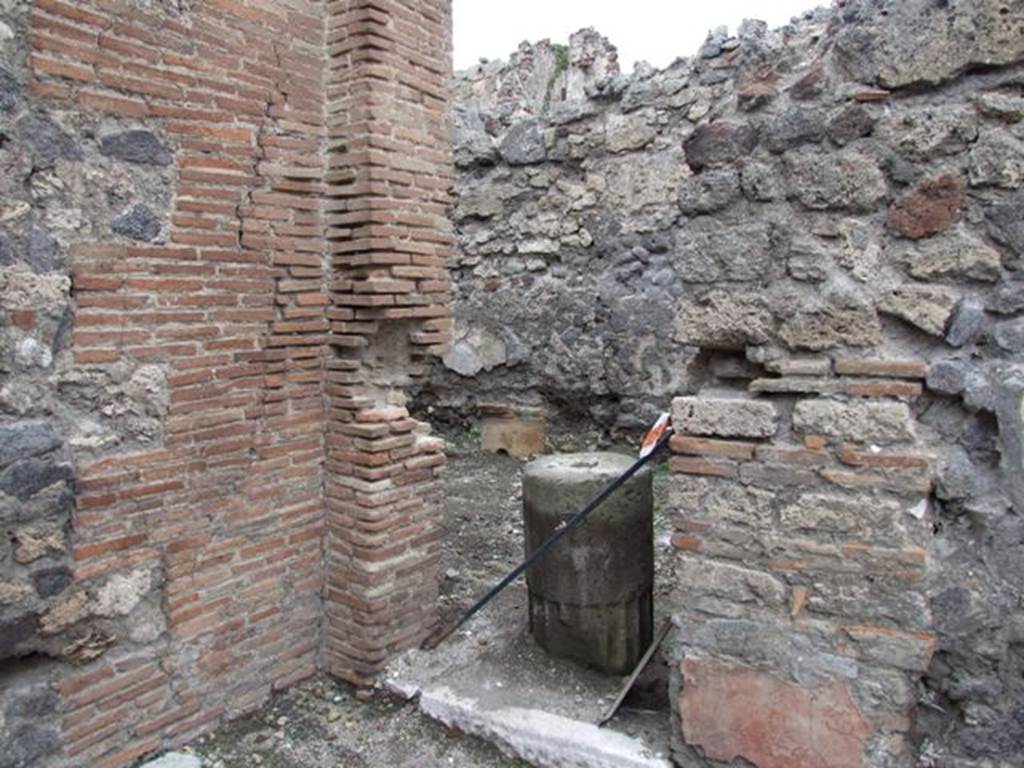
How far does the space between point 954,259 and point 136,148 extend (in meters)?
2.91

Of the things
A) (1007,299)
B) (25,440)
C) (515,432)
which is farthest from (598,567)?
(515,432)

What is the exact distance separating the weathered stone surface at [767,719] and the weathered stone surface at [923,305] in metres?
1.17

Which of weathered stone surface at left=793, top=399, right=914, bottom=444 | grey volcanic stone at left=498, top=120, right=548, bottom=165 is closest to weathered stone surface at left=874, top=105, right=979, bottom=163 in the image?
weathered stone surface at left=793, top=399, right=914, bottom=444

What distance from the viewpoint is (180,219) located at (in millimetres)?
3217

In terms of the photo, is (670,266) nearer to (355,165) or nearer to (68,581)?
(355,165)

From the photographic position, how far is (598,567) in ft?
12.0

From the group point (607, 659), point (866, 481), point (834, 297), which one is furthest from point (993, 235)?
point (607, 659)

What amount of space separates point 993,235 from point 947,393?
1.59ft

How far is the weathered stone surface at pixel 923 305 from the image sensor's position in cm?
241

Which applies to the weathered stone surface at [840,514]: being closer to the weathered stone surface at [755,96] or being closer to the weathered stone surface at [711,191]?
the weathered stone surface at [711,191]

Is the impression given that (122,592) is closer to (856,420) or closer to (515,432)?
(856,420)

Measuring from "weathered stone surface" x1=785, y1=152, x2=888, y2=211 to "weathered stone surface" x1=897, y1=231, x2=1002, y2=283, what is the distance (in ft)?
0.66

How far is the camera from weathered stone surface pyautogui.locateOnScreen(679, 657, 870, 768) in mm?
2566

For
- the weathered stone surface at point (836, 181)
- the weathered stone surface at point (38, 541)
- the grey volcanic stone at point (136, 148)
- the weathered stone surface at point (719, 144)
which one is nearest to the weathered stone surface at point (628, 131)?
the weathered stone surface at point (719, 144)
